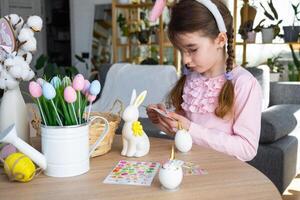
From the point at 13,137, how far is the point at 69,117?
0.13 meters

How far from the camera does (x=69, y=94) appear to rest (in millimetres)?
832

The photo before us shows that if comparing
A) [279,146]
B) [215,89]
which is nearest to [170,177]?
[215,89]

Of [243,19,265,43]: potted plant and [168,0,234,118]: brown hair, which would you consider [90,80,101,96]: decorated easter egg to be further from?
[243,19,265,43]: potted plant

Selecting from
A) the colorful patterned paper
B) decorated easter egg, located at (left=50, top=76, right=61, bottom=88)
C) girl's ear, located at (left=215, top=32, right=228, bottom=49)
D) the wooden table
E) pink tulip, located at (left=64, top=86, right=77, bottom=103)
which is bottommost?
the wooden table

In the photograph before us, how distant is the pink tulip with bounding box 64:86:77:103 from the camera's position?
832 mm

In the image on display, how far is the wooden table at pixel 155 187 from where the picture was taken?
30.1 inches

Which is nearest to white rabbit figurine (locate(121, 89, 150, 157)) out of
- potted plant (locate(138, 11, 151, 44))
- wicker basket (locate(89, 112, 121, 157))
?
wicker basket (locate(89, 112, 121, 157))

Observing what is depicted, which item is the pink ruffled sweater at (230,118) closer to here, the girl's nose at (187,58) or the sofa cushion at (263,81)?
the girl's nose at (187,58)

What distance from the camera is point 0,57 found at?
0.94 meters

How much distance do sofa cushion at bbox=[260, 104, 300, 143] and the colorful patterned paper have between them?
1304 millimetres

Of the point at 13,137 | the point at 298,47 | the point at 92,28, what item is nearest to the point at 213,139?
the point at 13,137

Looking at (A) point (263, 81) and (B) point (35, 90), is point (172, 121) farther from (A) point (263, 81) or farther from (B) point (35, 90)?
(A) point (263, 81)

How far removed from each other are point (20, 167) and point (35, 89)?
0.18m

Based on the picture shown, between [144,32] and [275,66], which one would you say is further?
[144,32]
